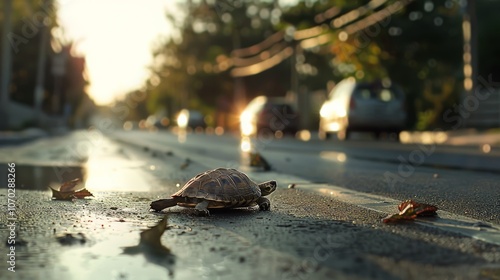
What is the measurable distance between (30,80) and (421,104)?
3409 centimetres

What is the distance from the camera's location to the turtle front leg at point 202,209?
5.16 meters

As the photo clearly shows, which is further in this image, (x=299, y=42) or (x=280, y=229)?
(x=299, y=42)

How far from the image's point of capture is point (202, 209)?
516 centimetres

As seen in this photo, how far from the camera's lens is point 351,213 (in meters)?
5.24

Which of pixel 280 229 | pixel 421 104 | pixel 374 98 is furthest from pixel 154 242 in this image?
pixel 421 104

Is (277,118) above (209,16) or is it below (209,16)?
below

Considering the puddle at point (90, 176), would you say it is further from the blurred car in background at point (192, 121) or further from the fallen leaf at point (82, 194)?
the blurred car in background at point (192, 121)

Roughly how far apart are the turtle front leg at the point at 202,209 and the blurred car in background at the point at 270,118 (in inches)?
935

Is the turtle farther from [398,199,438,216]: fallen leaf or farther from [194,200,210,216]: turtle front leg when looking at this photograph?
[398,199,438,216]: fallen leaf

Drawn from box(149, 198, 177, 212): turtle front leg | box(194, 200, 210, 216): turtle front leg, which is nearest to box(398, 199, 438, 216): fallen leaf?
box(194, 200, 210, 216): turtle front leg

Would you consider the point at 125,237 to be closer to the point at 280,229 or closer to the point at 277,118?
the point at 280,229

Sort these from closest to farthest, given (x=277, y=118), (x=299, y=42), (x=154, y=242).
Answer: (x=154, y=242), (x=277, y=118), (x=299, y=42)

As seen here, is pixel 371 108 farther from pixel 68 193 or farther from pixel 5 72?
pixel 68 193

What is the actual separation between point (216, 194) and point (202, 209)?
0.16m
